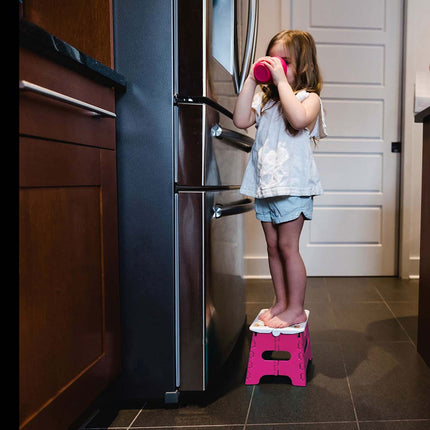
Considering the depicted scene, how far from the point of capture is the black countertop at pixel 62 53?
0.76 metres

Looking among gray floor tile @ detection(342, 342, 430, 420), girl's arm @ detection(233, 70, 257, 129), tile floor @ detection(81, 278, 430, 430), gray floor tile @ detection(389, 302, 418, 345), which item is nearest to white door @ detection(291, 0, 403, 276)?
gray floor tile @ detection(389, 302, 418, 345)

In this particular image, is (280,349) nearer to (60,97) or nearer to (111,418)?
(111,418)

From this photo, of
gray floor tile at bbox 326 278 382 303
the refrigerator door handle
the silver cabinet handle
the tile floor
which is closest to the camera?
the silver cabinet handle

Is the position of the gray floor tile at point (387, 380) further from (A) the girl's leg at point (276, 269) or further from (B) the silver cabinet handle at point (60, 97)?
(B) the silver cabinet handle at point (60, 97)

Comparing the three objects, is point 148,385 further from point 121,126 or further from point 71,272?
point 121,126

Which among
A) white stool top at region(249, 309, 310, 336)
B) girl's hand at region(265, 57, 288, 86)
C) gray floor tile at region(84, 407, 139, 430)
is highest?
girl's hand at region(265, 57, 288, 86)

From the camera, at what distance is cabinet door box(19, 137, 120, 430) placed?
2.63 ft

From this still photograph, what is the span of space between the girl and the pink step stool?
0.11ft

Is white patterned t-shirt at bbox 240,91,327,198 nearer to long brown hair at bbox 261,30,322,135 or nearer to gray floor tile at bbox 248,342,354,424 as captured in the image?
long brown hair at bbox 261,30,322,135

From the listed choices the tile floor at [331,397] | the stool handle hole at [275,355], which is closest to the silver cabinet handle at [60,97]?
the tile floor at [331,397]

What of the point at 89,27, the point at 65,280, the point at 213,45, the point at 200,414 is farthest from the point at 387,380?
the point at 89,27

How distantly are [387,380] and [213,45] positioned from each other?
117 centimetres

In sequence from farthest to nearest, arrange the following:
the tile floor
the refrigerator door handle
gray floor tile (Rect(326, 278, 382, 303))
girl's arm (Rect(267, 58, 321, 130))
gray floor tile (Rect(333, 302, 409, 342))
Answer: gray floor tile (Rect(326, 278, 382, 303)), gray floor tile (Rect(333, 302, 409, 342)), the refrigerator door handle, girl's arm (Rect(267, 58, 321, 130)), the tile floor

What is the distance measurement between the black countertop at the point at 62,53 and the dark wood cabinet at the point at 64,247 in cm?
2
